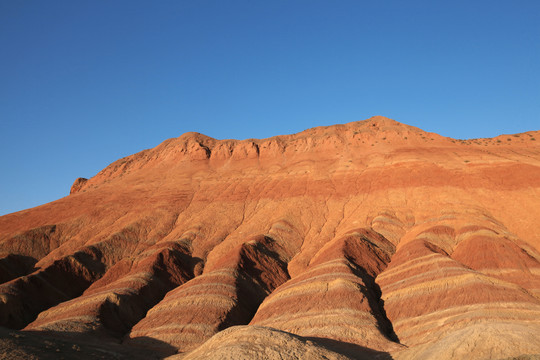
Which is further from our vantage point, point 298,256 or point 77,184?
point 77,184

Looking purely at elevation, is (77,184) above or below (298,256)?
above

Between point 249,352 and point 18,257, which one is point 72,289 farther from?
point 249,352

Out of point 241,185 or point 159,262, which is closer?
point 159,262

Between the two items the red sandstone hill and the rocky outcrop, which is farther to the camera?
the rocky outcrop

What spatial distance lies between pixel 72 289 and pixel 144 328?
52.1ft

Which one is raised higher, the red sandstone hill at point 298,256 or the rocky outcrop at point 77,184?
the rocky outcrop at point 77,184

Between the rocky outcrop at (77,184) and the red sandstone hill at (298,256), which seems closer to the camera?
the red sandstone hill at (298,256)

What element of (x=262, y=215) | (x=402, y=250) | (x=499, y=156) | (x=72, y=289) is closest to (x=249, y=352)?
(x=402, y=250)

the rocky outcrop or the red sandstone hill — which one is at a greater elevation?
the rocky outcrop

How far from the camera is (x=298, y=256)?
5128cm

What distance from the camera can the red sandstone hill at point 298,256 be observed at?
29.0m

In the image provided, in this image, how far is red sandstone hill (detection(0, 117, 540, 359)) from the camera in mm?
28969

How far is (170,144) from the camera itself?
9619 centimetres

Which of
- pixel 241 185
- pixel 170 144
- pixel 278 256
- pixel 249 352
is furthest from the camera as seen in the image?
pixel 170 144
